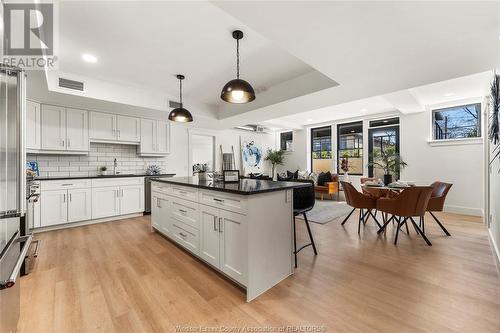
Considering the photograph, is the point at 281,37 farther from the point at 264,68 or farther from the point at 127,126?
the point at 127,126

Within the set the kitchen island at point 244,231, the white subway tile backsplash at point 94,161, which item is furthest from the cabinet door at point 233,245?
the white subway tile backsplash at point 94,161

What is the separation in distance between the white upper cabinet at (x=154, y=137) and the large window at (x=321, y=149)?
17.4 ft

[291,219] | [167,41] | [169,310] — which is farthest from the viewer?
[167,41]

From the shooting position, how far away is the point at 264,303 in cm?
175

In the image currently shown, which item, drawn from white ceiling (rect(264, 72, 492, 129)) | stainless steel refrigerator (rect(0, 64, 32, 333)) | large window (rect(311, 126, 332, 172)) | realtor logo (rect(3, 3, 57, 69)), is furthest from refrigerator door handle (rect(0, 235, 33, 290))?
large window (rect(311, 126, 332, 172))

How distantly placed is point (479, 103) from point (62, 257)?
26.8 feet

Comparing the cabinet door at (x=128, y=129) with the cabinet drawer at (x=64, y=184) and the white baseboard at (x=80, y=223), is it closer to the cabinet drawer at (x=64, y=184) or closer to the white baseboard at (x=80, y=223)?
the cabinet drawer at (x=64, y=184)

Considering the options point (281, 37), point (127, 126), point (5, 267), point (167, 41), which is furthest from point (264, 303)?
point (127, 126)

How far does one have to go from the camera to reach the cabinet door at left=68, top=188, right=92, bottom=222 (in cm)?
389

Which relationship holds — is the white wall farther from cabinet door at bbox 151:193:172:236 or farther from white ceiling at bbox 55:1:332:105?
cabinet door at bbox 151:193:172:236

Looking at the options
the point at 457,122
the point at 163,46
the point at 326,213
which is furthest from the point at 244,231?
the point at 457,122

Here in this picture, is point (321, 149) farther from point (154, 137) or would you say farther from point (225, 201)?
point (225, 201)

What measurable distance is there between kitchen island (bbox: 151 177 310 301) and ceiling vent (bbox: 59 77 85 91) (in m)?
2.66

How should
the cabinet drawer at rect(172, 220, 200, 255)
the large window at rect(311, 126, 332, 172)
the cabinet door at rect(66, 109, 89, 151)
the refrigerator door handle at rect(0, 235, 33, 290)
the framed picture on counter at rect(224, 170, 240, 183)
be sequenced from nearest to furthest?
the refrigerator door handle at rect(0, 235, 33, 290) → the cabinet drawer at rect(172, 220, 200, 255) → the framed picture on counter at rect(224, 170, 240, 183) → the cabinet door at rect(66, 109, 89, 151) → the large window at rect(311, 126, 332, 172)
